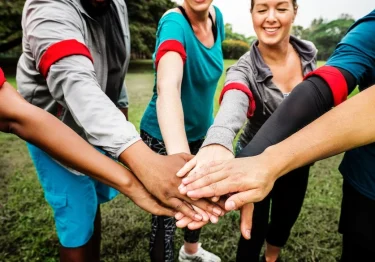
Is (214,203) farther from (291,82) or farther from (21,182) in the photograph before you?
(21,182)

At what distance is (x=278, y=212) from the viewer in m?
2.41

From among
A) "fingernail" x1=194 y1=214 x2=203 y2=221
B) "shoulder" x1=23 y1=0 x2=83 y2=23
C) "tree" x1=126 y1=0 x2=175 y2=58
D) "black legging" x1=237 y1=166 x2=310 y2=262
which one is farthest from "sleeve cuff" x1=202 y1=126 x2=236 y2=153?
"tree" x1=126 y1=0 x2=175 y2=58

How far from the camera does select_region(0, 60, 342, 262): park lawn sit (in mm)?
2936

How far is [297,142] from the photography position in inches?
54.9

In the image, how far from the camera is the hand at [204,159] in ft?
5.29

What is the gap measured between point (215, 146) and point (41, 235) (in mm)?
2405

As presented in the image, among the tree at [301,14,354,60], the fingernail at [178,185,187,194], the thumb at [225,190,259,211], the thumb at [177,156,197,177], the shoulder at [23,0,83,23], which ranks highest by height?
the shoulder at [23,0,83,23]

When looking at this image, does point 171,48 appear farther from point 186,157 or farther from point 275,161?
point 275,161

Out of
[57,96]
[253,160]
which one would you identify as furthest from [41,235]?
[253,160]

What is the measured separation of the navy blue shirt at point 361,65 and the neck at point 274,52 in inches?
24.6

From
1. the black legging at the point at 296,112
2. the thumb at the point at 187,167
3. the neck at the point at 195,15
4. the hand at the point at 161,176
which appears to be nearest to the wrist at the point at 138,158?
the hand at the point at 161,176

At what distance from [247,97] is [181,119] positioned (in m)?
0.40

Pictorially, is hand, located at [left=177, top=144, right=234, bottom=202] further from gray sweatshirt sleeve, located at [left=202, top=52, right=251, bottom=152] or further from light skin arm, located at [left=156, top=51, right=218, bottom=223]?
light skin arm, located at [left=156, top=51, right=218, bottom=223]

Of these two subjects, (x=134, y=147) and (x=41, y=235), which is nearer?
(x=134, y=147)
